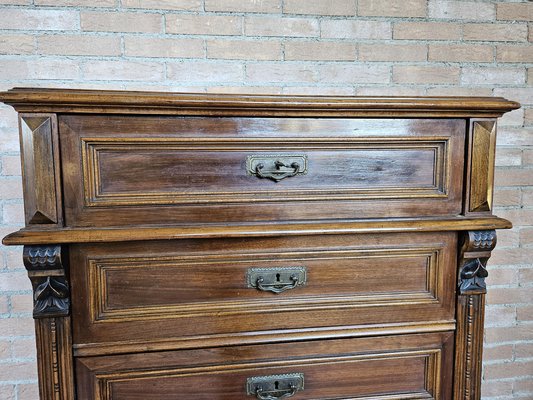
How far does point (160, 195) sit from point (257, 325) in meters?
0.38

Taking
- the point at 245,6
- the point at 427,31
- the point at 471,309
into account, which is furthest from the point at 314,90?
the point at 471,309

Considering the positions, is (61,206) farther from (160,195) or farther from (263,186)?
(263,186)

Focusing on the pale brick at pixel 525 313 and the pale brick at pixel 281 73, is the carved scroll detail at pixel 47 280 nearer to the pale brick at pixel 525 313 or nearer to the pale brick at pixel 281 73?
the pale brick at pixel 281 73

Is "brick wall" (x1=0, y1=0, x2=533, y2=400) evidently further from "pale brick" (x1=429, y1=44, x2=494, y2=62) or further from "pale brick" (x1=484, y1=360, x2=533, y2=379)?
"pale brick" (x1=484, y1=360, x2=533, y2=379)

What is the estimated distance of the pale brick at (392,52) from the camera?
164 centimetres

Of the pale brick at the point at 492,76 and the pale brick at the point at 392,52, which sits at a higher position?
the pale brick at the point at 392,52

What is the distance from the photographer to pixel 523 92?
1728 mm

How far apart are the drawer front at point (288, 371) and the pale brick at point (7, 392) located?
788 millimetres

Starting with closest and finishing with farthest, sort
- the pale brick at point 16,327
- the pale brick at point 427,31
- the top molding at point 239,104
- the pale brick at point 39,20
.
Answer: the top molding at point 239,104
the pale brick at point 39,20
the pale brick at point 16,327
the pale brick at point 427,31

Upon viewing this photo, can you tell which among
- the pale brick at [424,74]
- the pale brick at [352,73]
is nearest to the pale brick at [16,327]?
the pale brick at [352,73]

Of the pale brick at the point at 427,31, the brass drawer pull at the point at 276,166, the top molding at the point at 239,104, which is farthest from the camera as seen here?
the pale brick at the point at 427,31

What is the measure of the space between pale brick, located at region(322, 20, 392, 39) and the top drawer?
2.38 feet

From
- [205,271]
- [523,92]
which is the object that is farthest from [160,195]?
[523,92]

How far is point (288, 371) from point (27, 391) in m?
1.07
